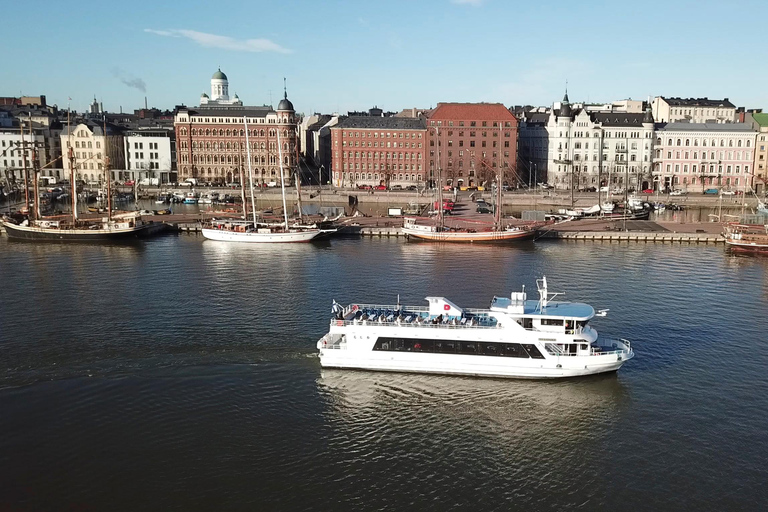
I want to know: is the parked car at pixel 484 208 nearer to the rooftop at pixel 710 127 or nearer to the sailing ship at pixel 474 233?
the sailing ship at pixel 474 233

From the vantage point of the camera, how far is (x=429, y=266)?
2702 inches

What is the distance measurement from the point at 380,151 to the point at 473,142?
18030 millimetres

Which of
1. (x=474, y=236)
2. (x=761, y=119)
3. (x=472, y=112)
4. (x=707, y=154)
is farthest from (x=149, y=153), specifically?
(x=761, y=119)

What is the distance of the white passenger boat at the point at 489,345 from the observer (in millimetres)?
38344

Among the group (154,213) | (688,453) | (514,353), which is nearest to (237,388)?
(514,353)

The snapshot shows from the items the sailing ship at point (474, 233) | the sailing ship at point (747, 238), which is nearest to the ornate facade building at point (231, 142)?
the sailing ship at point (474, 233)

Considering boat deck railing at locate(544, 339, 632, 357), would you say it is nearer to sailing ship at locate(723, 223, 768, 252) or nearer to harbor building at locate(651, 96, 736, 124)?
sailing ship at locate(723, 223, 768, 252)

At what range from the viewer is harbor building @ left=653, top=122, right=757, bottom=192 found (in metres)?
132

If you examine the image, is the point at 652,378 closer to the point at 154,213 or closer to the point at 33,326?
the point at 33,326

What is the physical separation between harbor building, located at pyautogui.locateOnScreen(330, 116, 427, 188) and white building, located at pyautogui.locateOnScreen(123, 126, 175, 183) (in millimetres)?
38772

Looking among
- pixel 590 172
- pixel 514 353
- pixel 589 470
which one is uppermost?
pixel 590 172

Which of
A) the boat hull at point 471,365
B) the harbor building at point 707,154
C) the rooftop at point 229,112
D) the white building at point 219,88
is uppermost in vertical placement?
the white building at point 219,88

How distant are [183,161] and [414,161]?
48.2 meters

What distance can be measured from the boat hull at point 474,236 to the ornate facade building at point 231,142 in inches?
2697
